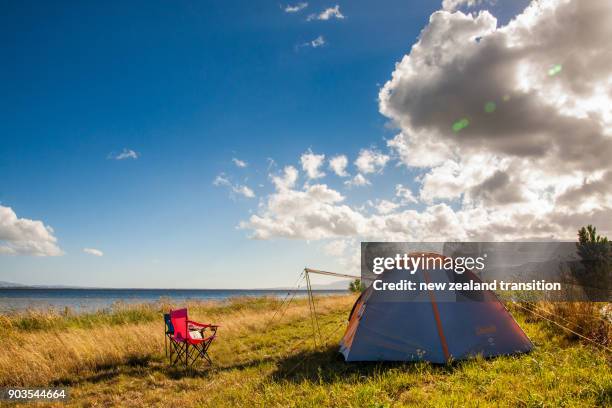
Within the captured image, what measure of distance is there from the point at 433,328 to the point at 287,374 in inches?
118

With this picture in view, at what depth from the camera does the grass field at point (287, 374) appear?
505cm

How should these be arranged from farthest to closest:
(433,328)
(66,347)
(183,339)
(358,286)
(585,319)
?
(358,286) → (66,347) → (183,339) → (585,319) → (433,328)

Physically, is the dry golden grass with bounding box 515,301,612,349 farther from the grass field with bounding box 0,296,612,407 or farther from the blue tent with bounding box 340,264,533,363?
the blue tent with bounding box 340,264,533,363

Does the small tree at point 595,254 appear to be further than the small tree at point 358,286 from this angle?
No

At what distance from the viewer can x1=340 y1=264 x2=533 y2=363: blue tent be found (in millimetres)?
6957

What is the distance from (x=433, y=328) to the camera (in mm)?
7129

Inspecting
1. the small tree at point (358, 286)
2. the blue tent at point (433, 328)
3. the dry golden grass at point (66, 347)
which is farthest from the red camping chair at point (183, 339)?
the small tree at point (358, 286)

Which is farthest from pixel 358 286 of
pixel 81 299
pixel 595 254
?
pixel 81 299

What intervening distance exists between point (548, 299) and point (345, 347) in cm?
585

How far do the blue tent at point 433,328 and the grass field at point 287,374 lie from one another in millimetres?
288

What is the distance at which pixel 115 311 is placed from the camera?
14.9 meters

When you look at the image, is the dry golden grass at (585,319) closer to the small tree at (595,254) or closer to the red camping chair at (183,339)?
the red camping chair at (183,339)

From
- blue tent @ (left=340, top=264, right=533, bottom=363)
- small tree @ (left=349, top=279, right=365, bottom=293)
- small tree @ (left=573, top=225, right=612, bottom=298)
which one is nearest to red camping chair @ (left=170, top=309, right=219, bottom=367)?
blue tent @ (left=340, top=264, right=533, bottom=363)

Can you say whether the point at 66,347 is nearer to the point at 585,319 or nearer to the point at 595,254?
the point at 585,319
